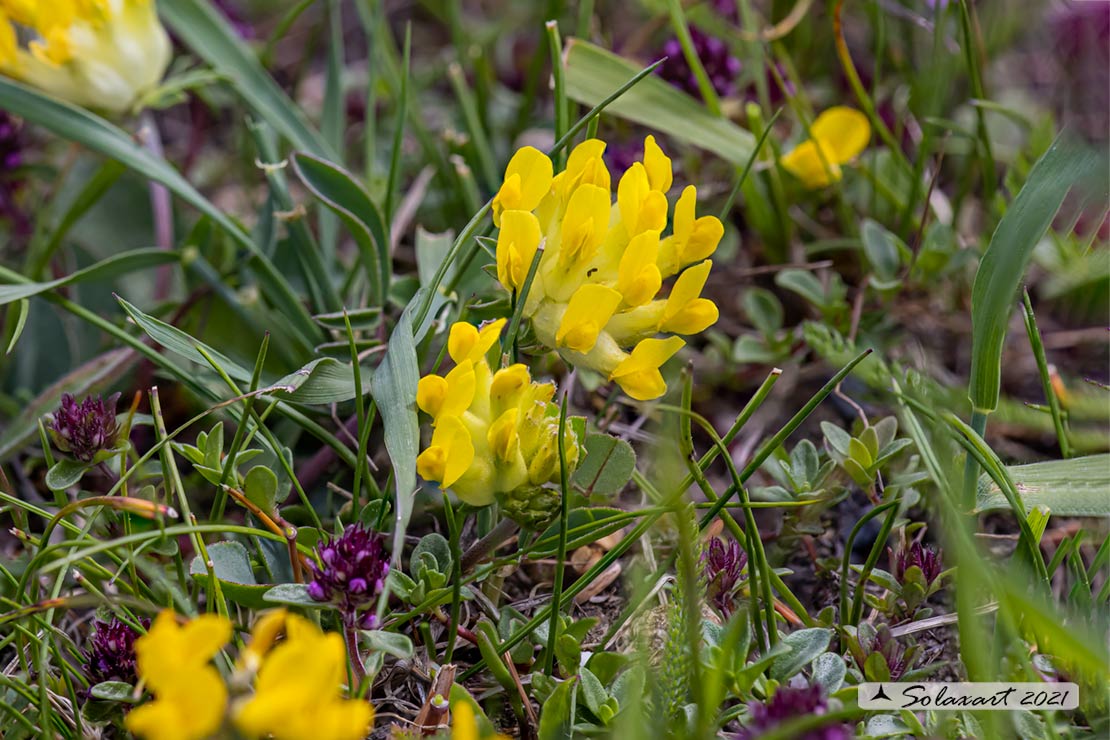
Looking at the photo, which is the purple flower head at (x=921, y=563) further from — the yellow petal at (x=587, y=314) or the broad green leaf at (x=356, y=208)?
the broad green leaf at (x=356, y=208)

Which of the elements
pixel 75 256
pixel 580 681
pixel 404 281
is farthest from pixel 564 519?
pixel 75 256

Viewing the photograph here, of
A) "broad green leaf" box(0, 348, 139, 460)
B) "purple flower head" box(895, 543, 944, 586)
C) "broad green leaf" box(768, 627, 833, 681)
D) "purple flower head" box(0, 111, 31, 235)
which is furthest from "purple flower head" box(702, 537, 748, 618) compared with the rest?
"purple flower head" box(0, 111, 31, 235)

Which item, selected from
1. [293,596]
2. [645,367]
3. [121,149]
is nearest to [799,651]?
[645,367]

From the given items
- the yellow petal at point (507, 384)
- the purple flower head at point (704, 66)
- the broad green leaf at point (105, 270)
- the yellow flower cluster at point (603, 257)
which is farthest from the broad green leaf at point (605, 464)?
the purple flower head at point (704, 66)

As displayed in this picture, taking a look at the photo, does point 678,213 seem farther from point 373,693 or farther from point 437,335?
point 373,693

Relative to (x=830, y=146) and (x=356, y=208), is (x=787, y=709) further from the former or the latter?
(x=830, y=146)

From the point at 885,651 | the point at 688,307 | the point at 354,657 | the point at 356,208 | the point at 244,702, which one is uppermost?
the point at 356,208
